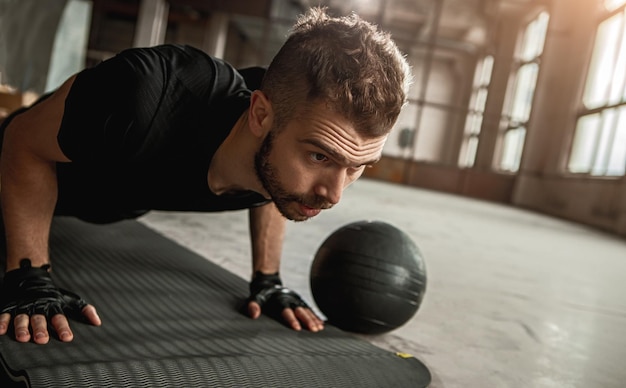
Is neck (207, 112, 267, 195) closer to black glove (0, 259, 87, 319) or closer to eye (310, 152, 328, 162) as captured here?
eye (310, 152, 328, 162)

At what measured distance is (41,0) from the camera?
7.34 metres

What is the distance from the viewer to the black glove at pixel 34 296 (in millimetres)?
1660

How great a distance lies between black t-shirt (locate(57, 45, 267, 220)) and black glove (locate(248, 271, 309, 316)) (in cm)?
33

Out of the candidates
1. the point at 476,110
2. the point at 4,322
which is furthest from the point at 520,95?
the point at 4,322

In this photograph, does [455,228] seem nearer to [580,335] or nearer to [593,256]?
[593,256]

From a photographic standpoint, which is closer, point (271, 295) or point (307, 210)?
point (307, 210)

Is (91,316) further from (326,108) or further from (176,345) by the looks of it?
(326,108)

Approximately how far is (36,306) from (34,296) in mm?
39

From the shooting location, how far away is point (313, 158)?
1577mm

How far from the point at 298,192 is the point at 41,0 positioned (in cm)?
714

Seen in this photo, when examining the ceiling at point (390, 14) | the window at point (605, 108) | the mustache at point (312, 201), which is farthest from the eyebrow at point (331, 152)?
the ceiling at point (390, 14)

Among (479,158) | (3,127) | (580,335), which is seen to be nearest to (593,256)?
(580,335)

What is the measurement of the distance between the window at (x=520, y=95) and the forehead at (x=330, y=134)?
1329 centimetres

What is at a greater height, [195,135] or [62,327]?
[195,135]
